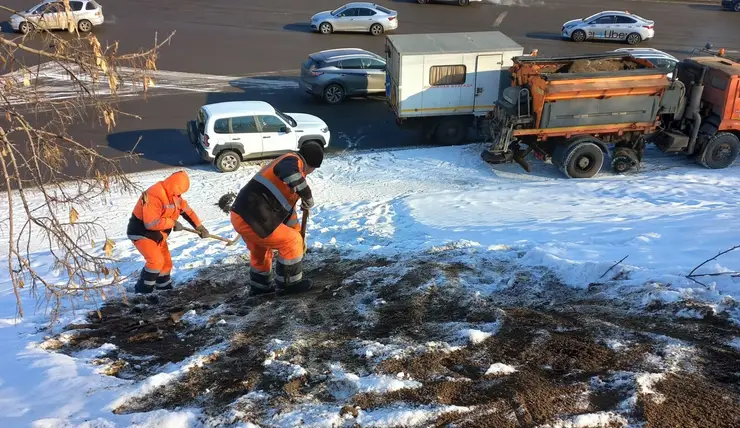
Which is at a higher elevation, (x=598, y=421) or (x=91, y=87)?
(x=91, y=87)

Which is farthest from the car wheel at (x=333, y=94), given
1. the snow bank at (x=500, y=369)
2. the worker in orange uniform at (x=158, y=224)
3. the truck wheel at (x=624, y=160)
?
the snow bank at (x=500, y=369)

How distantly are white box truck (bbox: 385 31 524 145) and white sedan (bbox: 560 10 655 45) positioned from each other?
1086 centimetres

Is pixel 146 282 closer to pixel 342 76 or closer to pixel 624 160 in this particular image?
pixel 624 160

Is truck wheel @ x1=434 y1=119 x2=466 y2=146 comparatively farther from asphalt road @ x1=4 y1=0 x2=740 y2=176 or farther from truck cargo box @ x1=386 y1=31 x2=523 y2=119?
asphalt road @ x1=4 y1=0 x2=740 y2=176

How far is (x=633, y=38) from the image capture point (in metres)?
24.4

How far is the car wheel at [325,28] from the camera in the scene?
25.0 m

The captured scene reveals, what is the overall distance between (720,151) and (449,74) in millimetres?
6068

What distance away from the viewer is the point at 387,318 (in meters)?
6.26

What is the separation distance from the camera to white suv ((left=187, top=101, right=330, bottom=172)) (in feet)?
43.9

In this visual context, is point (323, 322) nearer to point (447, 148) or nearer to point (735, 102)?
point (447, 148)

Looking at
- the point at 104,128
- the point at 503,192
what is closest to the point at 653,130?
the point at 503,192

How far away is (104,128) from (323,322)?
11907 mm

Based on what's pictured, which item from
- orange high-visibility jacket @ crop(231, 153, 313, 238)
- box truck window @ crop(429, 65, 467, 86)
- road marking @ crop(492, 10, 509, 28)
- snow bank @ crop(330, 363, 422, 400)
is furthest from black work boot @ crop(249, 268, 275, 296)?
road marking @ crop(492, 10, 509, 28)

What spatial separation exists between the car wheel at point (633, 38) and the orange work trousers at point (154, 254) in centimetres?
2218
